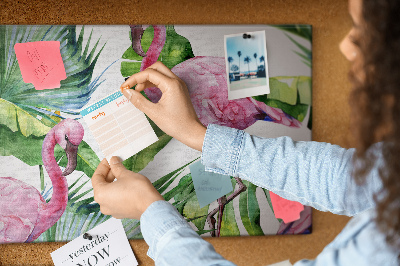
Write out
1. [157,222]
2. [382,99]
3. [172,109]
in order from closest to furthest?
[382,99] < [157,222] < [172,109]

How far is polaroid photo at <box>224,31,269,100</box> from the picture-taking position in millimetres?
728

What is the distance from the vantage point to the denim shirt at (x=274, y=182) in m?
0.41

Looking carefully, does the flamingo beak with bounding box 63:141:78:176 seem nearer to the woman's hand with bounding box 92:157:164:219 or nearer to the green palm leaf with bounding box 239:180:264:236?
the woman's hand with bounding box 92:157:164:219

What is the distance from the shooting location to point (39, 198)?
2.33 ft

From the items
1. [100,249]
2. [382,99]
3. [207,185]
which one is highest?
[382,99]

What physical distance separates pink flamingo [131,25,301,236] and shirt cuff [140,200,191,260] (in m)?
0.29

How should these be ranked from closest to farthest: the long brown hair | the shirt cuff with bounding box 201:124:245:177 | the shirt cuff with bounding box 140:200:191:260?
1. the long brown hair
2. the shirt cuff with bounding box 140:200:191:260
3. the shirt cuff with bounding box 201:124:245:177

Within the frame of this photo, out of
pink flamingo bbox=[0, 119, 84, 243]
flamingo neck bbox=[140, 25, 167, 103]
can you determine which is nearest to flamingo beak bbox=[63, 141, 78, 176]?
pink flamingo bbox=[0, 119, 84, 243]

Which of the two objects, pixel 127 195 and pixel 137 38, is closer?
pixel 127 195

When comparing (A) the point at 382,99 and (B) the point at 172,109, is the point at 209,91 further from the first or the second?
(A) the point at 382,99

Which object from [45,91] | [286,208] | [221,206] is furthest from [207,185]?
[45,91]

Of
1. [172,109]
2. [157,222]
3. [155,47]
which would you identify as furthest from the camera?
[155,47]

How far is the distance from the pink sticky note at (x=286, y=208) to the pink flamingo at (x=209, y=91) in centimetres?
11

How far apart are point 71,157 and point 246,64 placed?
428 millimetres
